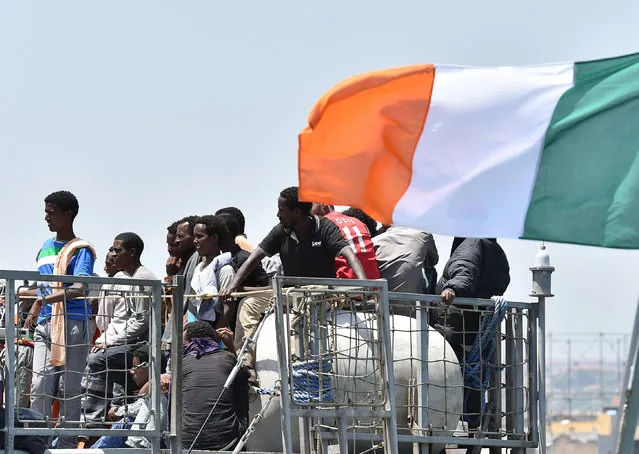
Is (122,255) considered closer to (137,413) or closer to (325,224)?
(325,224)

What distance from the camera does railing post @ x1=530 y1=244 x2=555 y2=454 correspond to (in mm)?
12867

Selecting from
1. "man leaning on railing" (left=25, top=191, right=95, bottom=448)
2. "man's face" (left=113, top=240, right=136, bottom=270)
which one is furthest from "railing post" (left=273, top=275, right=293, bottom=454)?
"man's face" (left=113, top=240, right=136, bottom=270)

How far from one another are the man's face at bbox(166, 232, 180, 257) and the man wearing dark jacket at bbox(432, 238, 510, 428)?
2804 mm

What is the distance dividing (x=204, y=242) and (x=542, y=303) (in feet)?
9.53

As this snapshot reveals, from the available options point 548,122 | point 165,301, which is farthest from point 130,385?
point 548,122

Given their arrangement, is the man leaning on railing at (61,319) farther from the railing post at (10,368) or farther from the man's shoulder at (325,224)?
the man's shoulder at (325,224)

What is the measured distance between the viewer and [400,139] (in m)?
9.77

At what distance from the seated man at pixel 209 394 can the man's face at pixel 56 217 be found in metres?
1.69

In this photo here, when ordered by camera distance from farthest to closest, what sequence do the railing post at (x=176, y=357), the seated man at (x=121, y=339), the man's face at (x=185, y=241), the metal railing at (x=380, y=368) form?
the man's face at (x=185, y=241) → the seated man at (x=121, y=339) → the railing post at (x=176, y=357) → the metal railing at (x=380, y=368)

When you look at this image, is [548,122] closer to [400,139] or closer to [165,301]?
[400,139]

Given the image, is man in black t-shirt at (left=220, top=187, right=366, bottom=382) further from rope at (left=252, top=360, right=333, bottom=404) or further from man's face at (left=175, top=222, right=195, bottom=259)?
man's face at (left=175, top=222, right=195, bottom=259)

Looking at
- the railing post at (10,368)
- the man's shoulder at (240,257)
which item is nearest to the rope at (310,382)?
the railing post at (10,368)

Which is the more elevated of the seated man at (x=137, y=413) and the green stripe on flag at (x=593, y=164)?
the green stripe on flag at (x=593, y=164)

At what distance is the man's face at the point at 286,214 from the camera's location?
12.5 meters
